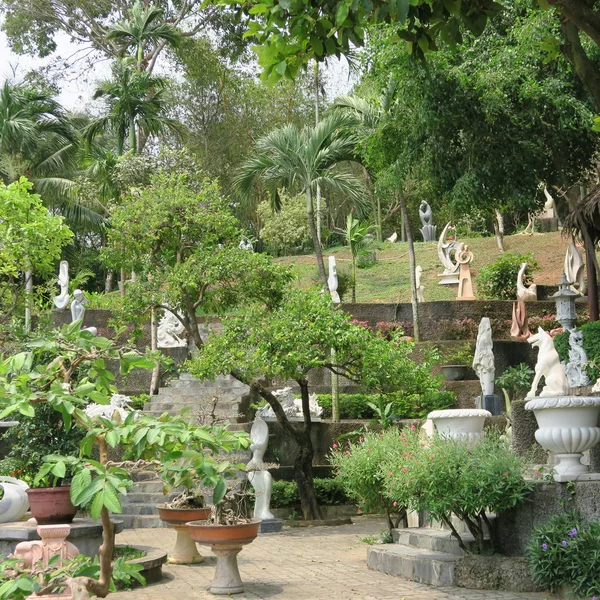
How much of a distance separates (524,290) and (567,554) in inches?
645

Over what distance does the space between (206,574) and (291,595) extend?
4.80ft

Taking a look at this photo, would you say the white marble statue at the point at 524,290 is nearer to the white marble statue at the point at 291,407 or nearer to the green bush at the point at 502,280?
the green bush at the point at 502,280

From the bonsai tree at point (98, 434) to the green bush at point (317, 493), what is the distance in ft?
34.6

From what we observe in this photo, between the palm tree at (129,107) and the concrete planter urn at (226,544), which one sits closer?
the concrete planter urn at (226,544)

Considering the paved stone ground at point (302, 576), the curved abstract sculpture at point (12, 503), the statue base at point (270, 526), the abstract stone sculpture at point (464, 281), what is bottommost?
the paved stone ground at point (302, 576)

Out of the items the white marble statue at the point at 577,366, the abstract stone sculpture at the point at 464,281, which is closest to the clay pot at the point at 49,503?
the white marble statue at the point at 577,366

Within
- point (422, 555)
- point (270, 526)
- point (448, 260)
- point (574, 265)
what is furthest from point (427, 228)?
point (422, 555)

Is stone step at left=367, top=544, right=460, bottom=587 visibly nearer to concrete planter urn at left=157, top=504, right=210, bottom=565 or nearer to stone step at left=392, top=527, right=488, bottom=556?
stone step at left=392, top=527, right=488, bottom=556

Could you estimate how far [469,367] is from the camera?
19.4m

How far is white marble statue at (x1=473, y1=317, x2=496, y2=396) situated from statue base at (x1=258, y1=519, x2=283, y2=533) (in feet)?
17.6

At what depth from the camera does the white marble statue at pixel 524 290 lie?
22.5m

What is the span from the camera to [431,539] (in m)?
9.24

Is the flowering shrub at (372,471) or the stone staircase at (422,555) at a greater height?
the flowering shrub at (372,471)

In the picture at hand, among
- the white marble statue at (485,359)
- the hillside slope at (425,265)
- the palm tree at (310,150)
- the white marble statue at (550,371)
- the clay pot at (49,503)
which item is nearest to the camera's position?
the clay pot at (49,503)
